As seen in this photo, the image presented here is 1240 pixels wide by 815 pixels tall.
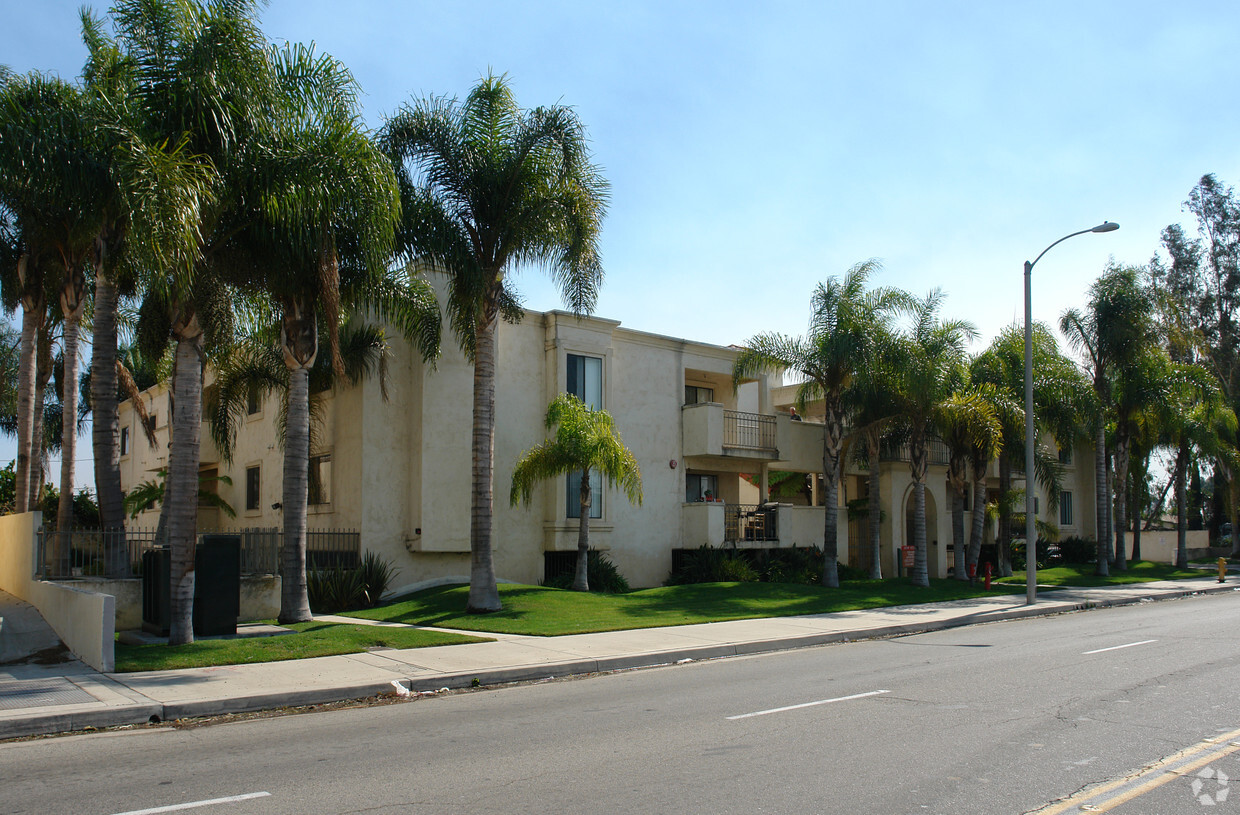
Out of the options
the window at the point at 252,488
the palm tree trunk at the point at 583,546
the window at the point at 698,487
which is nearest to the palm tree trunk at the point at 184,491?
the palm tree trunk at the point at 583,546

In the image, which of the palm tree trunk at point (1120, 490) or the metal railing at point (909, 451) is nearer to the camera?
the metal railing at point (909, 451)

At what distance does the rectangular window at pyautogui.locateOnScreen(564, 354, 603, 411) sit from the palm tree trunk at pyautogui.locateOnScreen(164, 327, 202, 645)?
38.5ft

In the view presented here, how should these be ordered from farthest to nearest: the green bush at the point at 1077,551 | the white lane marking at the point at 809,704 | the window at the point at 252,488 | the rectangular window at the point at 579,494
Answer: the green bush at the point at 1077,551
the window at the point at 252,488
the rectangular window at the point at 579,494
the white lane marking at the point at 809,704

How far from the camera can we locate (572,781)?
6.72 meters

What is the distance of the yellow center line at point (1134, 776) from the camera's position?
19.4 feet

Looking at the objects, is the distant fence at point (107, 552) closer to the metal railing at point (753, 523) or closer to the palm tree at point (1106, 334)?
the metal railing at point (753, 523)

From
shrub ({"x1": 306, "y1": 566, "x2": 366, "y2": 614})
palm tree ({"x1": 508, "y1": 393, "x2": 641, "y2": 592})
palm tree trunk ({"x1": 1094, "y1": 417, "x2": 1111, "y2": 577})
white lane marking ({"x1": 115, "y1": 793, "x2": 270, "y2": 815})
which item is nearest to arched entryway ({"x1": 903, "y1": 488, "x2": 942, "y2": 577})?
palm tree trunk ({"x1": 1094, "y1": 417, "x2": 1111, "y2": 577})

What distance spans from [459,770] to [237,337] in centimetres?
1373

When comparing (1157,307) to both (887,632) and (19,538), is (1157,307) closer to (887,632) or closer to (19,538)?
(887,632)

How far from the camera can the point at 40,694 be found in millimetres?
10195

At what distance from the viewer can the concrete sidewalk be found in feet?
31.5

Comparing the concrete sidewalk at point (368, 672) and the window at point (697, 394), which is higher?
the window at point (697, 394)

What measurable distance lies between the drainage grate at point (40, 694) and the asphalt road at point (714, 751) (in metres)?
1.28

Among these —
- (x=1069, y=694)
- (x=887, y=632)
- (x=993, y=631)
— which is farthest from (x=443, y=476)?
(x=1069, y=694)
